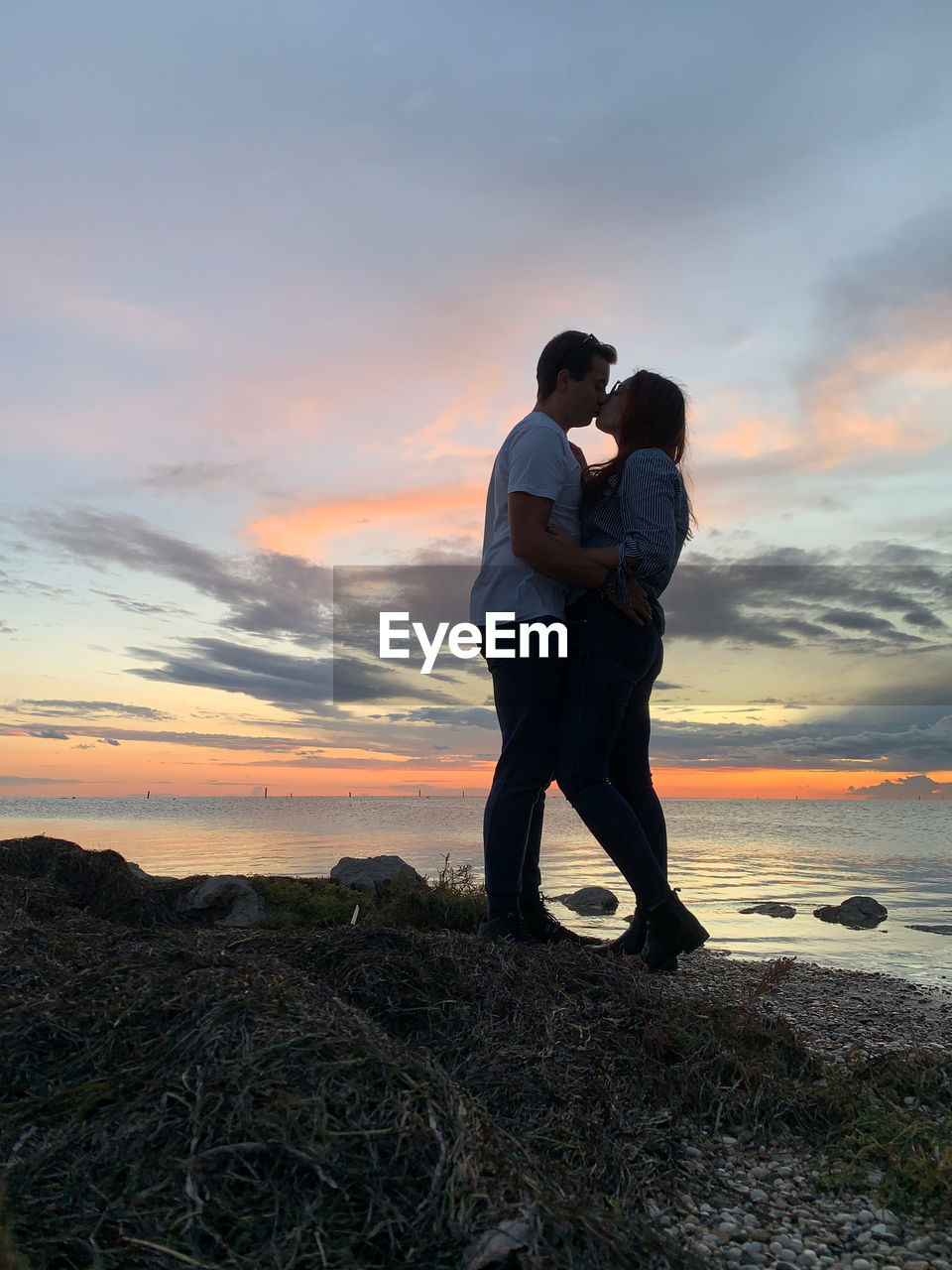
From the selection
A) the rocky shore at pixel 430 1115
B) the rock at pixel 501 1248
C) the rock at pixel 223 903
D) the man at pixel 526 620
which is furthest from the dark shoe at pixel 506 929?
the rock at pixel 501 1248

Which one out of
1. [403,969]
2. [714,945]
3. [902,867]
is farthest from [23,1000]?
[902,867]

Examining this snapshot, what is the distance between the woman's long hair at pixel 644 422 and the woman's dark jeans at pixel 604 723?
2.28ft

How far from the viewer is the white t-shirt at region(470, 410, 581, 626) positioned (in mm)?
4543

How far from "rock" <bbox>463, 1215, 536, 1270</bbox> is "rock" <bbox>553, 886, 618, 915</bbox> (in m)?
7.44

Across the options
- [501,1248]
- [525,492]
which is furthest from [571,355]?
[501,1248]

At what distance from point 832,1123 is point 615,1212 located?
3.69 feet

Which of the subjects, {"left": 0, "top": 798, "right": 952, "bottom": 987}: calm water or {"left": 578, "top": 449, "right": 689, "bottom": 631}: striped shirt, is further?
{"left": 0, "top": 798, "right": 952, "bottom": 987}: calm water

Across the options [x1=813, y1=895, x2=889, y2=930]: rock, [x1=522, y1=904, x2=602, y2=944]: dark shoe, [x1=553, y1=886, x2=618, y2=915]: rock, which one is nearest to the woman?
[x1=522, y1=904, x2=602, y2=944]: dark shoe

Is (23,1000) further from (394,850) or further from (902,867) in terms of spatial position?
(902,867)

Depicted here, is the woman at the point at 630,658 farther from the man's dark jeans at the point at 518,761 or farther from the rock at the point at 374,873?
the rock at the point at 374,873

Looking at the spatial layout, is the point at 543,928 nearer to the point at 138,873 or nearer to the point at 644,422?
the point at 644,422

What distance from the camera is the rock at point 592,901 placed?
351 inches

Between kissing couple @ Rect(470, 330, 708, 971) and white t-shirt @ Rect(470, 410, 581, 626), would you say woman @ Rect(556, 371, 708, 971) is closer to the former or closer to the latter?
kissing couple @ Rect(470, 330, 708, 971)

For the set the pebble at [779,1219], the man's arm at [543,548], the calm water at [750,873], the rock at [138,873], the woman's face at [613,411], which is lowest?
the calm water at [750,873]
